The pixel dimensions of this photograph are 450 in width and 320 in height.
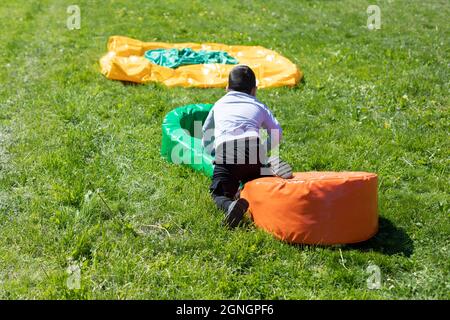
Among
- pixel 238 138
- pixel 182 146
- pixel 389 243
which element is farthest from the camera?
pixel 182 146

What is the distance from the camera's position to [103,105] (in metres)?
6.85

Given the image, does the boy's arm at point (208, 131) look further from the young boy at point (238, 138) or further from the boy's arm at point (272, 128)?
the boy's arm at point (272, 128)

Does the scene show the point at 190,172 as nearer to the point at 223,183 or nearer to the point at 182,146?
the point at 182,146

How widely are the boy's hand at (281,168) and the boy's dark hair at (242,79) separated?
780 millimetres

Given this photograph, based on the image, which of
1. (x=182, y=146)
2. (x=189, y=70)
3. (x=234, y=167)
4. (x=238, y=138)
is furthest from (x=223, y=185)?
(x=189, y=70)

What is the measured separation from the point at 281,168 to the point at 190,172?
1.20m

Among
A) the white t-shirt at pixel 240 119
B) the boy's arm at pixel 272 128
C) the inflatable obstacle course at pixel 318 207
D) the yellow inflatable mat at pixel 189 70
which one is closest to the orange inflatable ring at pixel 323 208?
the inflatable obstacle course at pixel 318 207

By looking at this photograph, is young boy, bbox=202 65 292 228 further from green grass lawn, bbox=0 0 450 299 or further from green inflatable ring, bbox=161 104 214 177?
green inflatable ring, bbox=161 104 214 177

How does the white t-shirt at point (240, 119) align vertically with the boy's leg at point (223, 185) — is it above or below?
above

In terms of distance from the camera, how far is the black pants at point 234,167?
14.7ft

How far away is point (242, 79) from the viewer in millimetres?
4738

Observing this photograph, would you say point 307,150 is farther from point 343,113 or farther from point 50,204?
point 50,204
